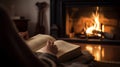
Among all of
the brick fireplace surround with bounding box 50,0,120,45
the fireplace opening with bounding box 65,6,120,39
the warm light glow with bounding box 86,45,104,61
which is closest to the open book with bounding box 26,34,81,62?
the warm light glow with bounding box 86,45,104,61

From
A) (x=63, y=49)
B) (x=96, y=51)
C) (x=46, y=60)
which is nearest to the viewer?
(x=46, y=60)

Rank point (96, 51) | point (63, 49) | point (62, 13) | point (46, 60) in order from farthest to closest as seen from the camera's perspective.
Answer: point (62, 13)
point (96, 51)
point (63, 49)
point (46, 60)

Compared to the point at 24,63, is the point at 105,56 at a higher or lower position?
lower

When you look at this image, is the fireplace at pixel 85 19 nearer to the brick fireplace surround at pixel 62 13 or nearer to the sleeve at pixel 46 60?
the brick fireplace surround at pixel 62 13

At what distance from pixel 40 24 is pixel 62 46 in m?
2.37

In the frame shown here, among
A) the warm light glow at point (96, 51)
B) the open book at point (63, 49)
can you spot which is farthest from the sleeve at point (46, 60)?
the warm light glow at point (96, 51)

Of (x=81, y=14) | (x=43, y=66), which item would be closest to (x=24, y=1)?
(x=81, y=14)

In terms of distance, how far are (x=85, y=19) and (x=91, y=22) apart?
12 centimetres

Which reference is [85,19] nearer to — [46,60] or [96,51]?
[96,51]

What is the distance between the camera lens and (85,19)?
165 inches

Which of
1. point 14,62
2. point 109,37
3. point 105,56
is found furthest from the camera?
point 109,37

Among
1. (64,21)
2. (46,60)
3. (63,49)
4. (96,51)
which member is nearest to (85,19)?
(64,21)

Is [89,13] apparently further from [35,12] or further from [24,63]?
[24,63]

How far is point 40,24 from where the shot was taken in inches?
166
